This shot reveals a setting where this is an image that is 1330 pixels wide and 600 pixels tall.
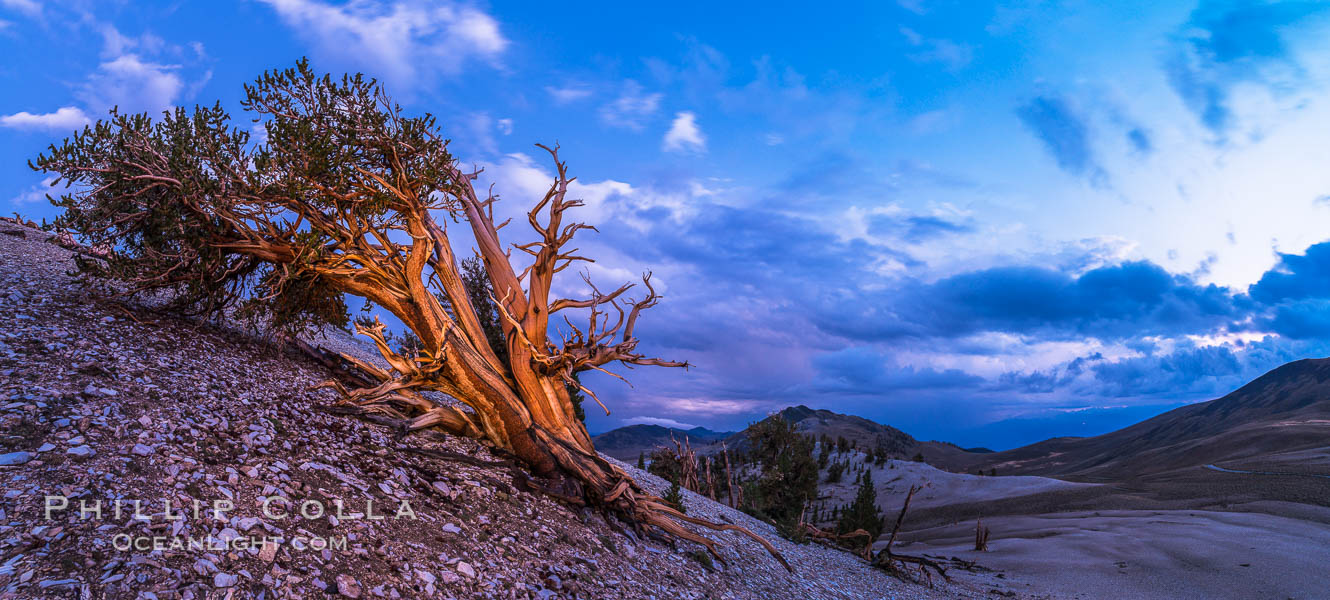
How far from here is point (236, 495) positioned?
559cm

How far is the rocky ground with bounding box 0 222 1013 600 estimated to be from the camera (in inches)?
181

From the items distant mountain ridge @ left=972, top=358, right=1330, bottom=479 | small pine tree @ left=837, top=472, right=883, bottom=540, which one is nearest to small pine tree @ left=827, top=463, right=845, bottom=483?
distant mountain ridge @ left=972, top=358, right=1330, bottom=479

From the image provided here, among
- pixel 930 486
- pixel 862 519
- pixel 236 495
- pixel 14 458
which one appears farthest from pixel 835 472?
pixel 14 458

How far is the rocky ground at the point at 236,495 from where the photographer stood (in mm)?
4586

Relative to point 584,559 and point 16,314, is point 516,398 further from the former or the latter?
point 16,314

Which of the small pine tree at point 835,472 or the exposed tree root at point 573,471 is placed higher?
the exposed tree root at point 573,471

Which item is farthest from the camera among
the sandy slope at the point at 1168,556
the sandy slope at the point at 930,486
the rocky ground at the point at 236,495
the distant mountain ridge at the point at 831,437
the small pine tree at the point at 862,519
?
the distant mountain ridge at the point at 831,437

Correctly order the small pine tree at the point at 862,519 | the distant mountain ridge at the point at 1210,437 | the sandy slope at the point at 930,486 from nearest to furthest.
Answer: the small pine tree at the point at 862,519 → the sandy slope at the point at 930,486 → the distant mountain ridge at the point at 1210,437

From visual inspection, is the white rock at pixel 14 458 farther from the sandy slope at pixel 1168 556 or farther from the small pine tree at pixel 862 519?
the small pine tree at pixel 862 519

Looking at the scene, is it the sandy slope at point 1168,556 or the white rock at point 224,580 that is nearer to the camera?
the white rock at point 224,580

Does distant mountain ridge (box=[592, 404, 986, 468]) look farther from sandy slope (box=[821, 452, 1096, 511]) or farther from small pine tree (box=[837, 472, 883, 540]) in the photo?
small pine tree (box=[837, 472, 883, 540])

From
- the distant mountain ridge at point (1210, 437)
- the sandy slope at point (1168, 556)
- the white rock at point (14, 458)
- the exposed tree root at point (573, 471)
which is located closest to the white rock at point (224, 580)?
the white rock at point (14, 458)

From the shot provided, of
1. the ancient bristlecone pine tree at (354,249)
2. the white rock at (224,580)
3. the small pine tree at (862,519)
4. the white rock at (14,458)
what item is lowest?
the small pine tree at (862,519)

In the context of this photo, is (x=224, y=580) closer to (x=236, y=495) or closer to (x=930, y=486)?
(x=236, y=495)
